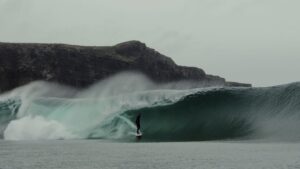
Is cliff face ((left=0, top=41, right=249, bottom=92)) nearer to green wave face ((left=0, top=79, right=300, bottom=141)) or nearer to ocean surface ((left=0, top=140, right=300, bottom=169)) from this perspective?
green wave face ((left=0, top=79, right=300, bottom=141))

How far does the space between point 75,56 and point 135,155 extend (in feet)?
324

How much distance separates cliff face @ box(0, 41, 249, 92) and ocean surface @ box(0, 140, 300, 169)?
3396 inches

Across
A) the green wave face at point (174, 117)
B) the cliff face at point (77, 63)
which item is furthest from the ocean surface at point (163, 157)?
the cliff face at point (77, 63)

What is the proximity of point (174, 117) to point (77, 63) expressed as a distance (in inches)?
3378

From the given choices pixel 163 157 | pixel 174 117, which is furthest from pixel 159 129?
pixel 163 157

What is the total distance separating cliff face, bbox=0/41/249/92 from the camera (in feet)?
364

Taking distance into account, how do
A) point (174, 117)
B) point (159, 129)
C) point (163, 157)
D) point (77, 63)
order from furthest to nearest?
point (77, 63), point (174, 117), point (159, 129), point (163, 157)

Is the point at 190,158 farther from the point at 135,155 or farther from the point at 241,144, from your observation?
the point at 241,144

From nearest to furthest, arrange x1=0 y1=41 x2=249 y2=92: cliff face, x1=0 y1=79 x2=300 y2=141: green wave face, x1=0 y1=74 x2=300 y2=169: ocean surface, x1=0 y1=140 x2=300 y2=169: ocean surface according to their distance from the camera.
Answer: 1. x1=0 y1=140 x2=300 y2=169: ocean surface
2. x1=0 y1=74 x2=300 y2=169: ocean surface
3. x1=0 y1=79 x2=300 y2=141: green wave face
4. x1=0 y1=41 x2=249 y2=92: cliff face

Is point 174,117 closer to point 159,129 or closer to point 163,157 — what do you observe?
point 159,129

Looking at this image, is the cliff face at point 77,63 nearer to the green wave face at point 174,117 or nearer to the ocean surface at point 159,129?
the ocean surface at point 159,129

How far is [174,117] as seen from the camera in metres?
32.3

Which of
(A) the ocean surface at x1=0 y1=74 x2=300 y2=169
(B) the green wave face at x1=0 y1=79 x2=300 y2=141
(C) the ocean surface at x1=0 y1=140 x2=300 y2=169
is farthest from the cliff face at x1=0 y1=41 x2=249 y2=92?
(C) the ocean surface at x1=0 y1=140 x2=300 y2=169

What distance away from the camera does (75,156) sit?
68.1 feet
